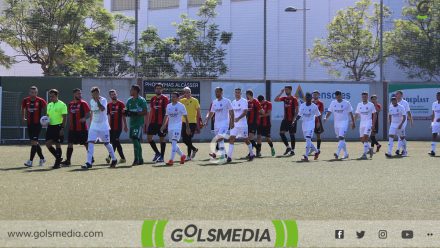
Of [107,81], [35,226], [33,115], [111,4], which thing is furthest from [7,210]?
[111,4]

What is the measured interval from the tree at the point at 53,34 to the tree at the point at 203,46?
14.4ft

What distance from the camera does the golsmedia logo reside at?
23.6 ft

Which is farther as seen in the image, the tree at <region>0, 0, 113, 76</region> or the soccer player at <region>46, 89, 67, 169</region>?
the tree at <region>0, 0, 113, 76</region>

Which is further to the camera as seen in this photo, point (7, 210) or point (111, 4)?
point (111, 4)

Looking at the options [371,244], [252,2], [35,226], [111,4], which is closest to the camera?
[371,244]

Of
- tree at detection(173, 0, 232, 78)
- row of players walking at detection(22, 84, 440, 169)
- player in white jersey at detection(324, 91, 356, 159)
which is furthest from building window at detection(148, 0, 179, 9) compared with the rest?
player in white jersey at detection(324, 91, 356, 159)

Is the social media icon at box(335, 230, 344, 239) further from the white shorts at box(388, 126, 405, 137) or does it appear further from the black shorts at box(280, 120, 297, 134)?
the white shorts at box(388, 126, 405, 137)

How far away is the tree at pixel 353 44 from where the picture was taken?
140 feet

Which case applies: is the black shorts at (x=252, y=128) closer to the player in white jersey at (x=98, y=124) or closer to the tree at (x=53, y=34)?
the player in white jersey at (x=98, y=124)

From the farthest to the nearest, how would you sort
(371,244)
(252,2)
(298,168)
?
(252,2) < (298,168) < (371,244)

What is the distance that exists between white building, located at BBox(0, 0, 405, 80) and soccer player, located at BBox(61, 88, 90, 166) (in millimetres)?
17254

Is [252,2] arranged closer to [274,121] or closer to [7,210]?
[274,121]

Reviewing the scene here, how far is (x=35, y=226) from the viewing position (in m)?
7.94

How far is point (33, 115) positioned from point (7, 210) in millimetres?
8615
